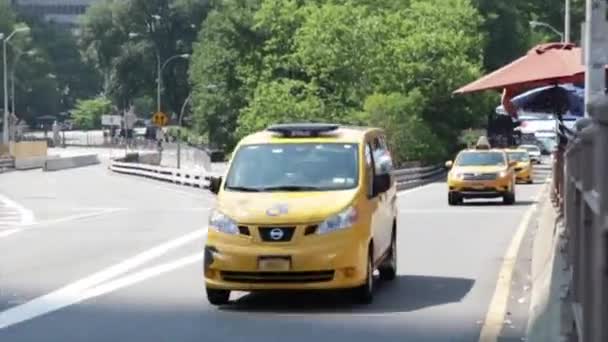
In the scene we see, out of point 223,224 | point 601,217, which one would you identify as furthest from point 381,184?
point 601,217

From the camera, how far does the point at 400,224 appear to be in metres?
26.5

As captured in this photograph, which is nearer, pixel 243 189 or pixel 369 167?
pixel 243 189

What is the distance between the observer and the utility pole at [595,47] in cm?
1740

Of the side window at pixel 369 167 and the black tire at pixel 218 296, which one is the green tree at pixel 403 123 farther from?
the black tire at pixel 218 296

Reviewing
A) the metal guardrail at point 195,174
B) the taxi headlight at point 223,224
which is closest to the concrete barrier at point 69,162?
the metal guardrail at point 195,174

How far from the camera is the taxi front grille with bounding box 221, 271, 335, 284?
1303cm

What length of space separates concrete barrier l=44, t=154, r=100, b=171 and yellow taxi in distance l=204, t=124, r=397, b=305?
65.5m

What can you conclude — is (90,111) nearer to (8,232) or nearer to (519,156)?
(519,156)

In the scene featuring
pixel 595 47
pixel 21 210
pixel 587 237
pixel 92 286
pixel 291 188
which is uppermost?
pixel 595 47

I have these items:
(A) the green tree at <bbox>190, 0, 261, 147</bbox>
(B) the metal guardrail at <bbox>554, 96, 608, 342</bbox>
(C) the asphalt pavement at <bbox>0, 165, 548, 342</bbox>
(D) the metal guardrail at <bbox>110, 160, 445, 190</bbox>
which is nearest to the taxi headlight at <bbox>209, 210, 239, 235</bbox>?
(C) the asphalt pavement at <bbox>0, 165, 548, 342</bbox>

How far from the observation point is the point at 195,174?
51.9m

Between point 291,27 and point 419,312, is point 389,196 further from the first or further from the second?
point 291,27

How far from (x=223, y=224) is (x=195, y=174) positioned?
1531 inches

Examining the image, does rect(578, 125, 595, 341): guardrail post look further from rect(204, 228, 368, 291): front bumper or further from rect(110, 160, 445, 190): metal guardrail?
rect(110, 160, 445, 190): metal guardrail
